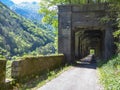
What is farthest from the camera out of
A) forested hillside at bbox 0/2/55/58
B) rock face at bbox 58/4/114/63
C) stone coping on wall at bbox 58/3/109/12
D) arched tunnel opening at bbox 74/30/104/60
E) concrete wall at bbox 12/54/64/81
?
forested hillside at bbox 0/2/55/58

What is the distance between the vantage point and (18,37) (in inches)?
5236

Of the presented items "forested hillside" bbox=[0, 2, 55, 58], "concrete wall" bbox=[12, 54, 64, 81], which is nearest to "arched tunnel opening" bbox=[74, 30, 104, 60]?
"concrete wall" bbox=[12, 54, 64, 81]

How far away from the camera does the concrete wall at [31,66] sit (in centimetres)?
1310

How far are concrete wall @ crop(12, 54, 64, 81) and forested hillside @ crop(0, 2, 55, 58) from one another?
9180cm

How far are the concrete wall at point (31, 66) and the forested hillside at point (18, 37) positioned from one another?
9180 cm

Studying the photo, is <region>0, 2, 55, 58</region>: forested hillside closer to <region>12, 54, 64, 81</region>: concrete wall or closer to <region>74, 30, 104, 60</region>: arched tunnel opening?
<region>74, 30, 104, 60</region>: arched tunnel opening

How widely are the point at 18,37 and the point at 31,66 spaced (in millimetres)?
119303

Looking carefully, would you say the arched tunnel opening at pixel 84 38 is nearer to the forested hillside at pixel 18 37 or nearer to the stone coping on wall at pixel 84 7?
the stone coping on wall at pixel 84 7

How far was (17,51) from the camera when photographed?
123m

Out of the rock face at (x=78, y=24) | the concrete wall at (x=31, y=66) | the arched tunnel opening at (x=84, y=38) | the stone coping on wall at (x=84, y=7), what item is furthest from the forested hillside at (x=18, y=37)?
the concrete wall at (x=31, y=66)

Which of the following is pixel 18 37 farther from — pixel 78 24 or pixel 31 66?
pixel 31 66

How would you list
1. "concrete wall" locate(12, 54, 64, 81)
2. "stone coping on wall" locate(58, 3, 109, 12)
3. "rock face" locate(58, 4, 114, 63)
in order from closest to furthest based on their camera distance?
"concrete wall" locate(12, 54, 64, 81)
"stone coping on wall" locate(58, 3, 109, 12)
"rock face" locate(58, 4, 114, 63)

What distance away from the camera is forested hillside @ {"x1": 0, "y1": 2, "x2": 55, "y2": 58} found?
122500mm

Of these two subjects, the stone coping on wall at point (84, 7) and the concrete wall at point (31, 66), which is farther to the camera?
the stone coping on wall at point (84, 7)
